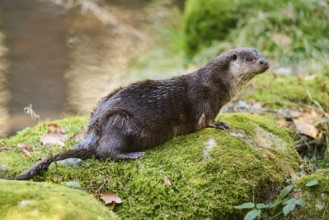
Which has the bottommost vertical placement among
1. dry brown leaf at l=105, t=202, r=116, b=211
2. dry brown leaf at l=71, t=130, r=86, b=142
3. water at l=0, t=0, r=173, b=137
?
water at l=0, t=0, r=173, b=137

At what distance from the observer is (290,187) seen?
4.07 meters

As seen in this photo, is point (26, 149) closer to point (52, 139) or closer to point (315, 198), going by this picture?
point (52, 139)

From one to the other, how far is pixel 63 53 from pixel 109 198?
7.32 m

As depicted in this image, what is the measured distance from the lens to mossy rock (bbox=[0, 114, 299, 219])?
13.1 ft

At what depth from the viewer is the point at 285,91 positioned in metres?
7.43

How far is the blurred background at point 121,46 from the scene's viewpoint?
8.74 metres

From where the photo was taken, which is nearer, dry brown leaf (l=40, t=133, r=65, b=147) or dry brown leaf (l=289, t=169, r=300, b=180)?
dry brown leaf (l=289, t=169, r=300, b=180)

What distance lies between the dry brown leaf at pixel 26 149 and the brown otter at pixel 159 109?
0.45 meters

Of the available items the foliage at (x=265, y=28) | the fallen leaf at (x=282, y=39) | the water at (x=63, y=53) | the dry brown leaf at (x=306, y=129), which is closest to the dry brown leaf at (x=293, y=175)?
the dry brown leaf at (x=306, y=129)

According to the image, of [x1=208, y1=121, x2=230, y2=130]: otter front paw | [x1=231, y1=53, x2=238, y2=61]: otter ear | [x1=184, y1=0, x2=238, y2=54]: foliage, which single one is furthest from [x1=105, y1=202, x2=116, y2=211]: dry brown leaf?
[x1=184, y1=0, x2=238, y2=54]: foliage

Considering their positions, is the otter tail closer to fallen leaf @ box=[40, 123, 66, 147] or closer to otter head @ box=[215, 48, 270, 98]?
fallen leaf @ box=[40, 123, 66, 147]

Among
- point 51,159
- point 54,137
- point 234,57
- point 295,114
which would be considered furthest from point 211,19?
point 51,159

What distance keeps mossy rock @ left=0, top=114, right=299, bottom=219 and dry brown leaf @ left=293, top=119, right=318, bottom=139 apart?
1440 millimetres

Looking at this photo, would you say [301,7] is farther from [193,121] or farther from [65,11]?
[193,121]
